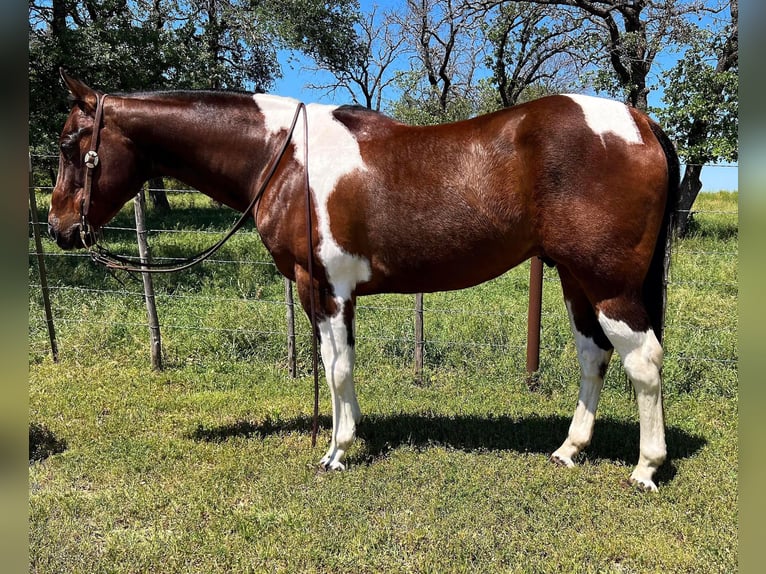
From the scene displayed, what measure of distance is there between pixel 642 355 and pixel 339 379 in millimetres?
1729

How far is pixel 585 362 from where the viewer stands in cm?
338

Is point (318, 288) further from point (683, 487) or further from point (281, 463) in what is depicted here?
point (683, 487)

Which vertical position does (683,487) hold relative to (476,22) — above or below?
below

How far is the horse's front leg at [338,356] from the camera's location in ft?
10.4

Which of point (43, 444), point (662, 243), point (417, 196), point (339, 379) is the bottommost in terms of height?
point (43, 444)

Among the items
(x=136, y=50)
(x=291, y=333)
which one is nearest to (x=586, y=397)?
(x=291, y=333)

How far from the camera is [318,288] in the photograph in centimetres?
313

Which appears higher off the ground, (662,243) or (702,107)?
(702,107)

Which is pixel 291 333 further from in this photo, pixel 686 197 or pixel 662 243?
pixel 686 197

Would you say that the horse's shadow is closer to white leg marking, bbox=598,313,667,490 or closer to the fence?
white leg marking, bbox=598,313,667,490

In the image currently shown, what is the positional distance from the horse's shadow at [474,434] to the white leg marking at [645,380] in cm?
29

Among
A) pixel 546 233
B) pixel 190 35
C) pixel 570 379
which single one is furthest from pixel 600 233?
pixel 190 35

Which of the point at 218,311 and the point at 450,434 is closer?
the point at 450,434
